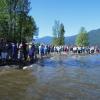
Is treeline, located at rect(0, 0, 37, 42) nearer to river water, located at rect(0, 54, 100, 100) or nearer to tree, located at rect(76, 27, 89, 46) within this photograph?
river water, located at rect(0, 54, 100, 100)

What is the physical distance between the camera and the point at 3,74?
27.5 metres

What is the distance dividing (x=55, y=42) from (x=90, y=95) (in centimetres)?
9963

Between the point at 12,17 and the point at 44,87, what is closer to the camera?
the point at 44,87

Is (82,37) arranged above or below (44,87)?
above

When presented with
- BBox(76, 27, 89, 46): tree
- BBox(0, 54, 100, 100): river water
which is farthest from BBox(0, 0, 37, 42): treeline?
BBox(76, 27, 89, 46): tree

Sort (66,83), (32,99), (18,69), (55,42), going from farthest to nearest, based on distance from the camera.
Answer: (55,42) < (18,69) < (66,83) < (32,99)

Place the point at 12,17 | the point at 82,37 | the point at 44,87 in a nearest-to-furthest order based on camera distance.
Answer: the point at 44,87, the point at 12,17, the point at 82,37

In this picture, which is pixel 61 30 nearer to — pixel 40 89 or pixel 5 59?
pixel 5 59

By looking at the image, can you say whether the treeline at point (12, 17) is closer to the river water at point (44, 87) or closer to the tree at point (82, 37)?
the river water at point (44, 87)

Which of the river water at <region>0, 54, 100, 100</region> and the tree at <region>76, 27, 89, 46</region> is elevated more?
the tree at <region>76, 27, 89, 46</region>

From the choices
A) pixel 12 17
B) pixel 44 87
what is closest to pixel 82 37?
pixel 12 17

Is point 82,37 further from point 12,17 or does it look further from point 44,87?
point 44,87

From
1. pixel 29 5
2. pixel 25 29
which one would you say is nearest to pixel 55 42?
pixel 25 29

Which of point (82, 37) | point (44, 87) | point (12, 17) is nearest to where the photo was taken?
point (44, 87)
